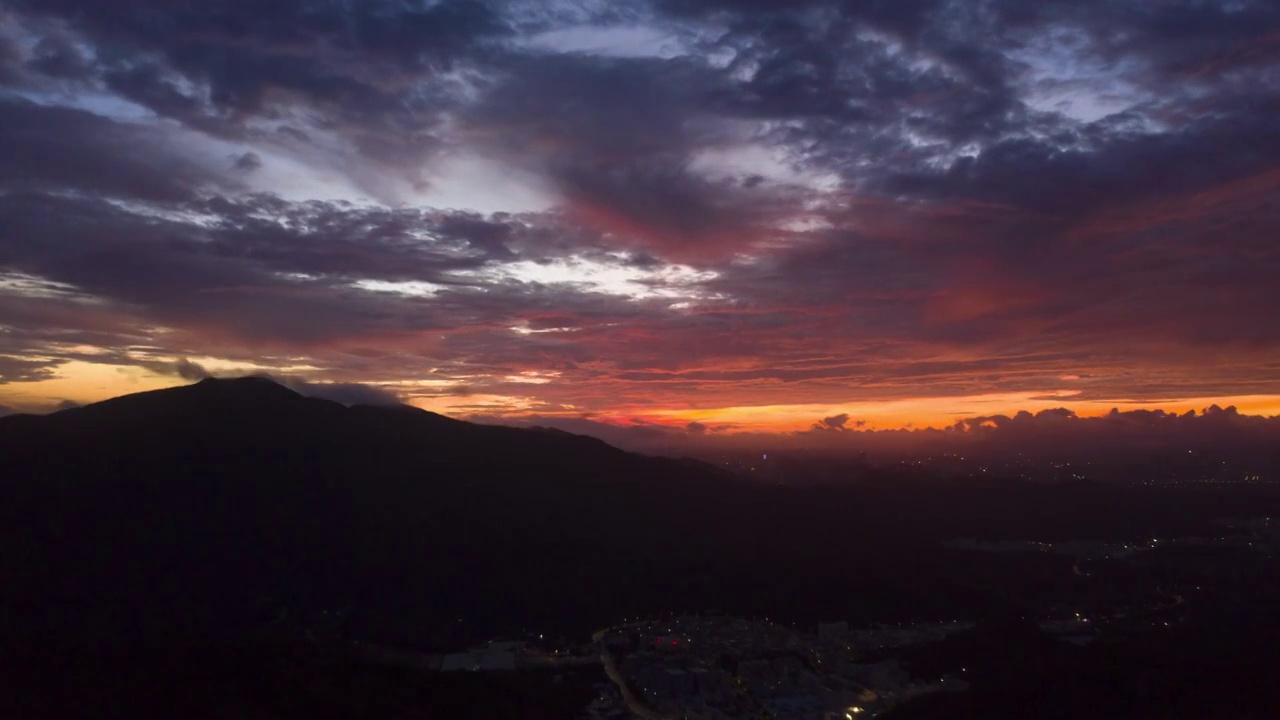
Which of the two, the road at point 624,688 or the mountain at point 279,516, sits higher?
the mountain at point 279,516

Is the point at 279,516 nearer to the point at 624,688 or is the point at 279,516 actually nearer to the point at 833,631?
the point at 624,688

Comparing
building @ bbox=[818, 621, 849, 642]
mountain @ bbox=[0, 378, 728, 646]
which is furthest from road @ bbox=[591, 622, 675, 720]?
building @ bbox=[818, 621, 849, 642]

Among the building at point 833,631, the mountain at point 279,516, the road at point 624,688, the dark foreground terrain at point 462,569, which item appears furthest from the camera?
the building at point 833,631

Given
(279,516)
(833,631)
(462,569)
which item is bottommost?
(833,631)

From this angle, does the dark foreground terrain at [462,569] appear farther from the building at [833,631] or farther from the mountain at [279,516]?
the building at [833,631]

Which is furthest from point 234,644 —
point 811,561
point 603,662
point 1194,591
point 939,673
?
point 1194,591

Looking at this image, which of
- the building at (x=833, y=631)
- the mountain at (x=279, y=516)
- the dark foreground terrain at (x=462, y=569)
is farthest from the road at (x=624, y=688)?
the building at (x=833, y=631)

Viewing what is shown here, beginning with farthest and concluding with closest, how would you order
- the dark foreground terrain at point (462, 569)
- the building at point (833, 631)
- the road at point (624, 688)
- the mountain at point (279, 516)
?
the building at point (833, 631)
the mountain at point (279, 516)
the road at point (624, 688)
the dark foreground terrain at point (462, 569)

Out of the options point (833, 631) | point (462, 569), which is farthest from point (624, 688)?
point (462, 569)

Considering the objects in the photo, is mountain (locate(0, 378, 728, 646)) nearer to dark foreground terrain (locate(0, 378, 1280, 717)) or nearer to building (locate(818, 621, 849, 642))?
dark foreground terrain (locate(0, 378, 1280, 717))

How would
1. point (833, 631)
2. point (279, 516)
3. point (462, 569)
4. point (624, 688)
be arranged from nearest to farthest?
1. point (624, 688)
2. point (833, 631)
3. point (462, 569)
4. point (279, 516)
